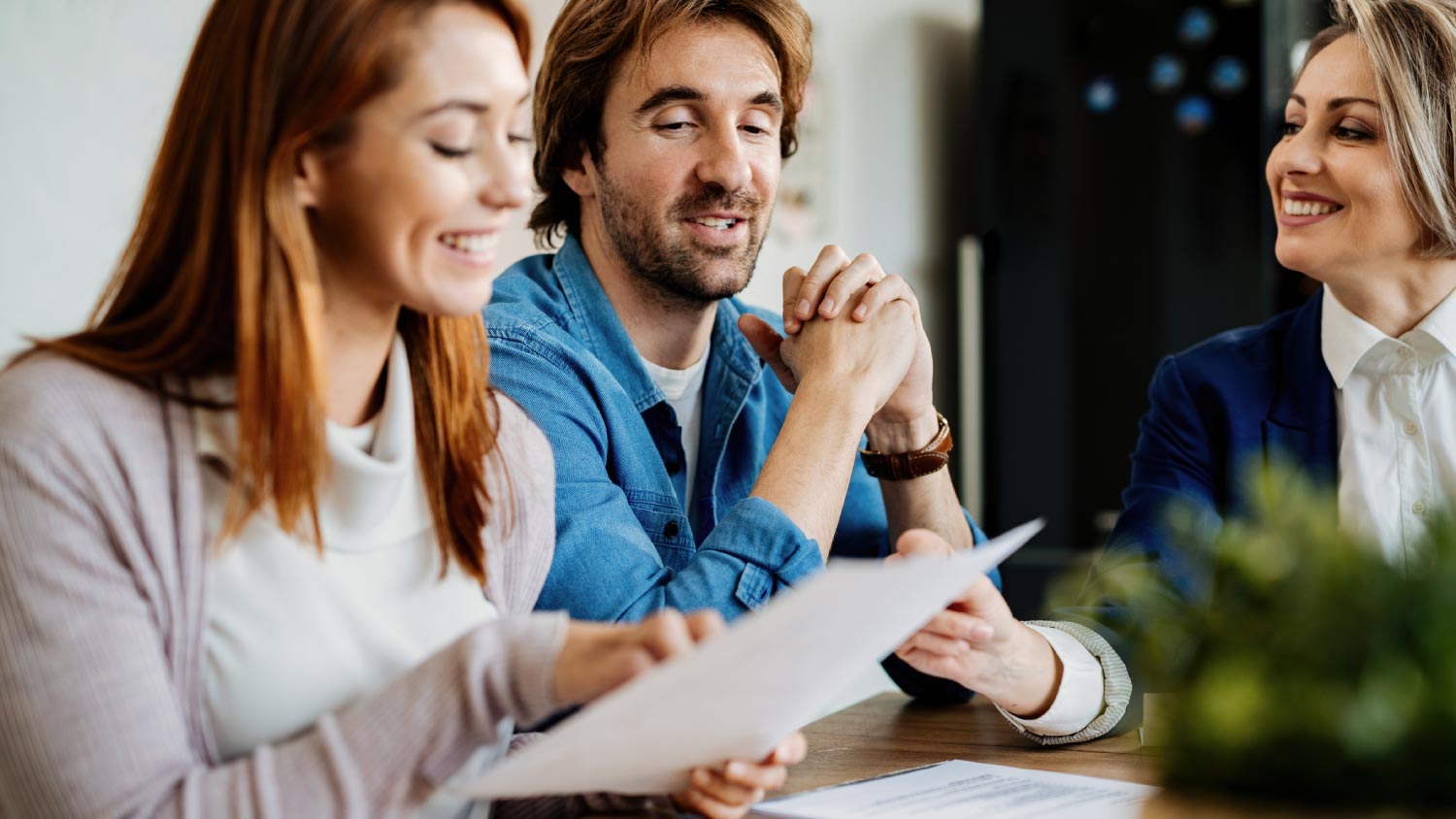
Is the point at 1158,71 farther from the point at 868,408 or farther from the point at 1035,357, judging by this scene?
the point at 868,408

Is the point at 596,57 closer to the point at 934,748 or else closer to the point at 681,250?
the point at 681,250

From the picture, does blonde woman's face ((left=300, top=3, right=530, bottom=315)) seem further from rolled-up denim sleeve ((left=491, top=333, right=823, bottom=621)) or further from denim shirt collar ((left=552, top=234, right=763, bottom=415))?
denim shirt collar ((left=552, top=234, right=763, bottom=415))

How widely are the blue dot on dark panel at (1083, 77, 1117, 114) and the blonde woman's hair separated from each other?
2.04 metres

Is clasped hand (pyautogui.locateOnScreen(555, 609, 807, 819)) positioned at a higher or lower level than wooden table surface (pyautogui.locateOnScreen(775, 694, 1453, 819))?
higher

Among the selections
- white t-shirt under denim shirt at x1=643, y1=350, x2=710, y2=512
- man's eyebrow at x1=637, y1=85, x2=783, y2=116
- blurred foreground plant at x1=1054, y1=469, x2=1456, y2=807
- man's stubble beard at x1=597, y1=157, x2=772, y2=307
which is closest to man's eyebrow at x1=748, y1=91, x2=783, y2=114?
man's eyebrow at x1=637, y1=85, x2=783, y2=116

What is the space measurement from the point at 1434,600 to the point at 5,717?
0.75m

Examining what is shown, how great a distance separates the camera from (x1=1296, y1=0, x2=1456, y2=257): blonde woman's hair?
1644mm

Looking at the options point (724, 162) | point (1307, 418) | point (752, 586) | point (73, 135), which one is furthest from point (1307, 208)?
point (73, 135)

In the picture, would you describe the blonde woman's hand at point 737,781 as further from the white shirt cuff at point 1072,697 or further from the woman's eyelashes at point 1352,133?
the woman's eyelashes at point 1352,133

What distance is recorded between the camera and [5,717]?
71cm

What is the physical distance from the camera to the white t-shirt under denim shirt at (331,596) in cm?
80

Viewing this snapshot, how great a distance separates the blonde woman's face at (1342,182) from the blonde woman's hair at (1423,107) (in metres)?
0.01

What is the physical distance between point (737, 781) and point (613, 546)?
1.39 ft

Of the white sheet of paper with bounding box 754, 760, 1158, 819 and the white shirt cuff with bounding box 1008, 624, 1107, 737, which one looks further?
Result: the white shirt cuff with bounding box 1008, 624, 1107, 737
